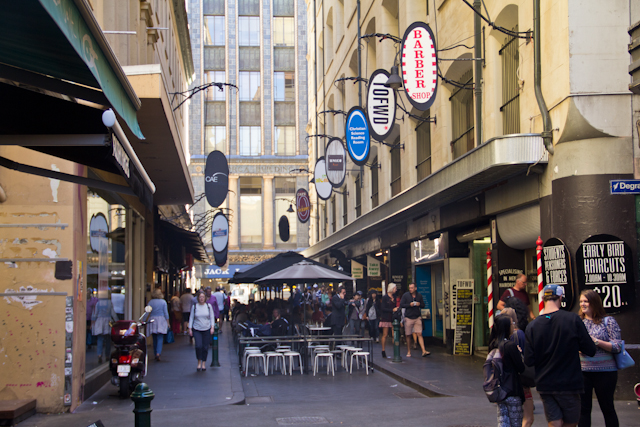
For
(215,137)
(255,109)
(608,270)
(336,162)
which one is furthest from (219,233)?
(255,109)

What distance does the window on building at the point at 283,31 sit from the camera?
64188mm

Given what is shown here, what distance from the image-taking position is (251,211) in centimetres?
6256

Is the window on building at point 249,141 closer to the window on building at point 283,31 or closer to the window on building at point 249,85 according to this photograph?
the window on building at point 249,85

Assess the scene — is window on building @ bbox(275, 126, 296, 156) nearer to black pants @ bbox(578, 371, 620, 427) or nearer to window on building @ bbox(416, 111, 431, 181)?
window on building @ bbox(416, 111, 431, 181)

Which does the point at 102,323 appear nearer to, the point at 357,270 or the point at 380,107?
the point at 380,107

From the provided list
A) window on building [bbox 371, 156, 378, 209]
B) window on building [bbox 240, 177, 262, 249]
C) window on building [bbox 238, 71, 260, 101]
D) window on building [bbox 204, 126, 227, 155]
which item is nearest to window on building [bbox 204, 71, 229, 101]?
window on building [bbox 238, 71, 260, 101]

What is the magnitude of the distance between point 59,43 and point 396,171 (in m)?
20.6

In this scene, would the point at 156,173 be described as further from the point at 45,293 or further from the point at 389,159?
the point at 389,159

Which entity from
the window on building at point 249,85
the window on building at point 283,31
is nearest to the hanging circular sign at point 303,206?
the window on building at point 249,85

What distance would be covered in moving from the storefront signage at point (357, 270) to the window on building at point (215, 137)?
3252cm

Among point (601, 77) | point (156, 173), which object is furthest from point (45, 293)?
point (601, 77)

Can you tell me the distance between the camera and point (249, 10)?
6406 cm

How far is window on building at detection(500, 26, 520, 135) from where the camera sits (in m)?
13.7

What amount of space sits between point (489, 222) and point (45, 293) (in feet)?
32.2
